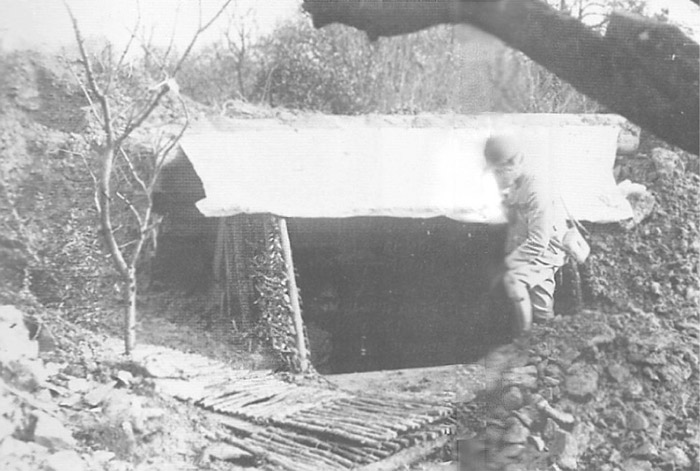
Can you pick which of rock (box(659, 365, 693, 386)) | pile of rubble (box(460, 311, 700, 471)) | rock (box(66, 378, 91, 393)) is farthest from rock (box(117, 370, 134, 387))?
rock (box(659, 365, 693, 386))

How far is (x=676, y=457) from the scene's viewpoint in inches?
121

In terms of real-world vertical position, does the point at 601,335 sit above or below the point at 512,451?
above

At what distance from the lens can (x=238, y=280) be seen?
9.21 ft

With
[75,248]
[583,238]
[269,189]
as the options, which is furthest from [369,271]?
[75,248]

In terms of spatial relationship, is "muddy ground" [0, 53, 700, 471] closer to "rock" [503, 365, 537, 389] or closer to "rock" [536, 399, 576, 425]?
"rock" [536, 399, 576, 425]

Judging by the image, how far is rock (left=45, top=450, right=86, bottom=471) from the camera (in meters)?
2.78

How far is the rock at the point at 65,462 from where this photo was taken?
278 cm

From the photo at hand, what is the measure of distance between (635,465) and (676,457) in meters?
0.18

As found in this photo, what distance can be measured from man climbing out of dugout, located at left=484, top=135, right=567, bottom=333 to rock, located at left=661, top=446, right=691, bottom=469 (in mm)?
724

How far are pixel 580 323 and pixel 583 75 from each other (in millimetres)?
988

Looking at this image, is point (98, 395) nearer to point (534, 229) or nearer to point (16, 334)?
point (16, 334)

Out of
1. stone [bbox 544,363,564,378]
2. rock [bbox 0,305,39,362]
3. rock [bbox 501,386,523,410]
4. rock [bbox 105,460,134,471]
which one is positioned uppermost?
rock [bbox 0,305,39,362]

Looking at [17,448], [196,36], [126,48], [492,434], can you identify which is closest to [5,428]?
[17,448]

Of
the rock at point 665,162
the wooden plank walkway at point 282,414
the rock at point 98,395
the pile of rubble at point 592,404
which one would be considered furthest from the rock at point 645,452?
the rock at point 98,395
